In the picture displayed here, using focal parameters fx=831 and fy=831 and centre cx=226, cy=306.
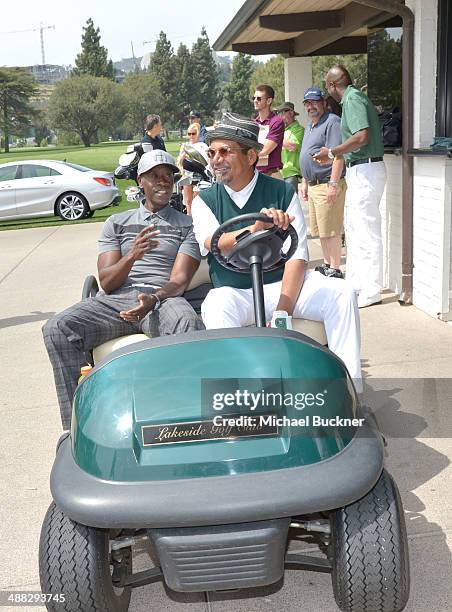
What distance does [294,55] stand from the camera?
12.6m

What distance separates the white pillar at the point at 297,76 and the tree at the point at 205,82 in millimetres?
122610

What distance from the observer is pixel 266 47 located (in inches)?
489

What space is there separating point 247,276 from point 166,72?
5242 inches

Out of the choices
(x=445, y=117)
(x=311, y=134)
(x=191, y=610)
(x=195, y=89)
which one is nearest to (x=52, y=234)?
(x=311, y=134)

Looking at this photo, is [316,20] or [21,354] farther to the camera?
[316,20]

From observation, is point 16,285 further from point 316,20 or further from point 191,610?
point 191,610

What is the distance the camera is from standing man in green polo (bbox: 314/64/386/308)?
6637mm

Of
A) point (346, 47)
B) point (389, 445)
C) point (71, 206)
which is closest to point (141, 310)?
point (389, 445)

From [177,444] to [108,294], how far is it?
2.09 meters

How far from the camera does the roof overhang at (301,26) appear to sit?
829 centimetres

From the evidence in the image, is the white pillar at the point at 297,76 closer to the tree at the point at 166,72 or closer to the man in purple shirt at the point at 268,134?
the man in purple shirt at the point at 268,134

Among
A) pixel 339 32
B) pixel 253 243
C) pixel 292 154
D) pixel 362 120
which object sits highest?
pixel 339 32

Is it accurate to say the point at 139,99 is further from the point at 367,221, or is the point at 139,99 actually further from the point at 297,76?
the point at 367,221

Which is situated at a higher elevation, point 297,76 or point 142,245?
point 297,76
